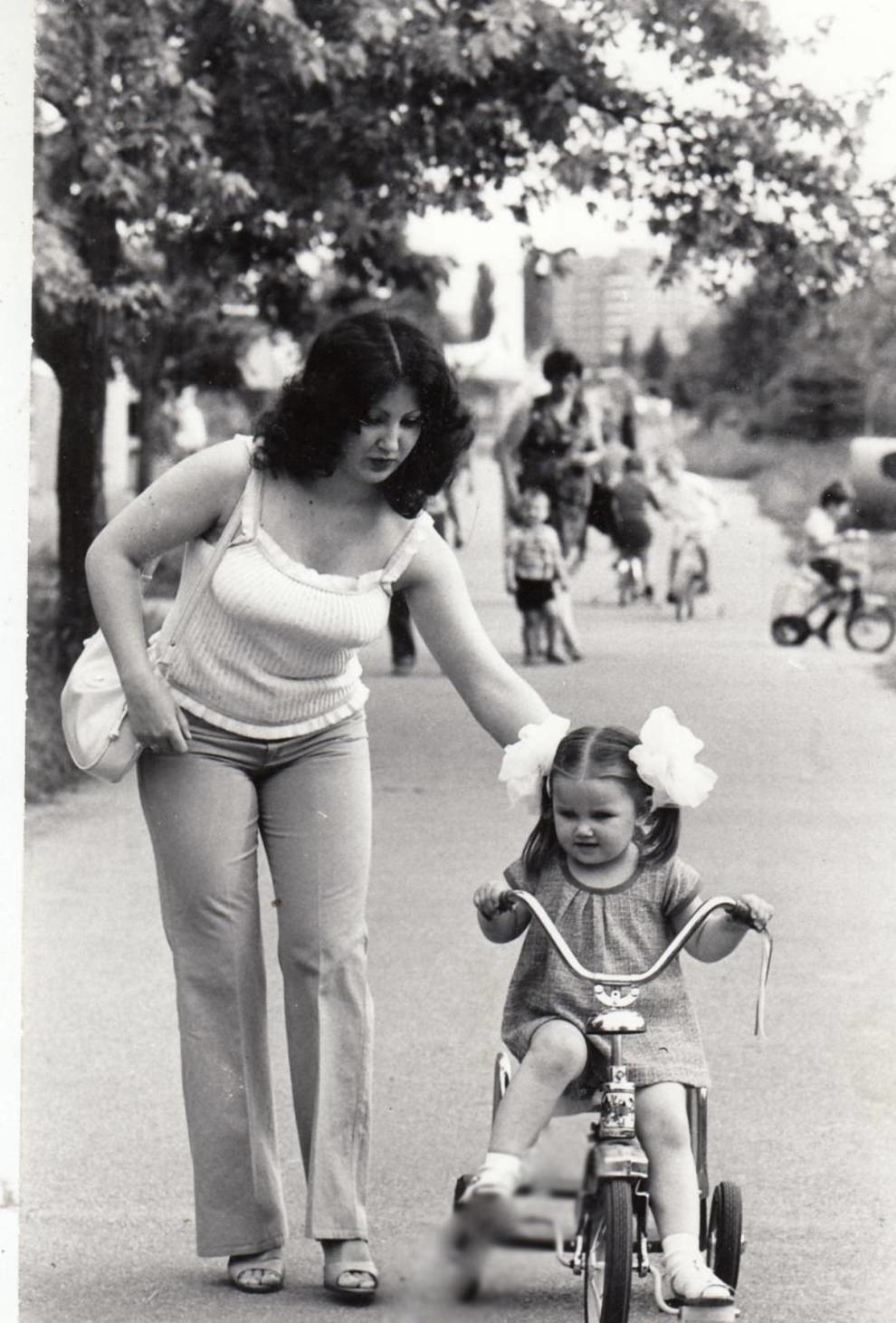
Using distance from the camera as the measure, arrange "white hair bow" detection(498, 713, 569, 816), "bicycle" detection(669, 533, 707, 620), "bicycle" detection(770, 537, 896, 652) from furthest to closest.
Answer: "bicycle" detection(770, 537, 896, 652)
"bicycle" detection(669, 533, 707, 620)
"white hair bow" detection(498, 713, 569, 816)

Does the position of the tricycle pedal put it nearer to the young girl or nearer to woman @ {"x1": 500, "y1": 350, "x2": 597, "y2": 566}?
the young girl

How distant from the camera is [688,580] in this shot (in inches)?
297

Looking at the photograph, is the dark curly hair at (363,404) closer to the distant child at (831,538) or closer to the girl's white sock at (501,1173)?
the girl's white sock at (501,1173)

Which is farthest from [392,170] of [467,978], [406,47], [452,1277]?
[452,1277]

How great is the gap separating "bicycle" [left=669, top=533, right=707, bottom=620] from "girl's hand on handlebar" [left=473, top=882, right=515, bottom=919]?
153 inches

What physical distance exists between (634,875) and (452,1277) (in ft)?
2.20

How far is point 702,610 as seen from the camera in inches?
307

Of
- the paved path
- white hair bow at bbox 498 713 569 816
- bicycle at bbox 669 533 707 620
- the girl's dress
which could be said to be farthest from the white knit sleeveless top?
bicycle at bbox 669 533 707 620

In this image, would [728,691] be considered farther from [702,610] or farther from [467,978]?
[467,978]

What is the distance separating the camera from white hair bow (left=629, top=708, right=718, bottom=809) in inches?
135

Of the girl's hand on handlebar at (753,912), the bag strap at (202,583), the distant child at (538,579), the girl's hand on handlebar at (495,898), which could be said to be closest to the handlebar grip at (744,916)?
the girl's hand on handlebar at (753,912)

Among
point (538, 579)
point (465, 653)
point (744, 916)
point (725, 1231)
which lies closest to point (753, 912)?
point (744, 916)

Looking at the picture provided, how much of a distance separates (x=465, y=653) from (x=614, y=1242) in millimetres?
1041

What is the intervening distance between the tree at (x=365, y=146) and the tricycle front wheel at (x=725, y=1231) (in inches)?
128
